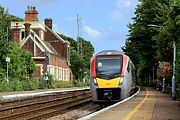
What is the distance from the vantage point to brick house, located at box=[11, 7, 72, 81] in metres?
70.3

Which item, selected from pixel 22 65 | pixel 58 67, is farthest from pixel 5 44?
pixel 58 67

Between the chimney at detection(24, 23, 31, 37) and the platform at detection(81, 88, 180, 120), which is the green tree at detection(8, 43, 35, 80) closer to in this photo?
the chimney at detection(24, 23, 31, 37)

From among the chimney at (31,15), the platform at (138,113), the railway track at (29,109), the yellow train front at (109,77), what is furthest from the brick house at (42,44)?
the platform at (138,113)

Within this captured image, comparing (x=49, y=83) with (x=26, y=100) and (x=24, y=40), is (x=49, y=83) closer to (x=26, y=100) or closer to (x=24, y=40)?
(x=24, y=40)

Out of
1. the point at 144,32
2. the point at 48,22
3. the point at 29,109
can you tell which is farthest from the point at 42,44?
the point at 29,109

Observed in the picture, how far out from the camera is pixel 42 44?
2803 inches

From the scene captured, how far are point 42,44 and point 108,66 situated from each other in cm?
4246

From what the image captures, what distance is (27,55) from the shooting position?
205 feet

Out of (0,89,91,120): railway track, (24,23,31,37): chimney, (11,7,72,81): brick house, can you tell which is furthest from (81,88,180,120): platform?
(24,23,31,37): chimney

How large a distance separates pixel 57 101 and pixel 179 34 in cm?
1123

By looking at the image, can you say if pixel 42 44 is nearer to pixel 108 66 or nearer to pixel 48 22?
pixel 48 22

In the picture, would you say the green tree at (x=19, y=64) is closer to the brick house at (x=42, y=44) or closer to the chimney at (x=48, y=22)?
the brick house at (x=42, y=44)

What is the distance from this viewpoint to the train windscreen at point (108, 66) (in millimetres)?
29188

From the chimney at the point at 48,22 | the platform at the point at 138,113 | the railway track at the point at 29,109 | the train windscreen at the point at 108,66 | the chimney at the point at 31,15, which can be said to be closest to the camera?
the platform at the point at 138,113
